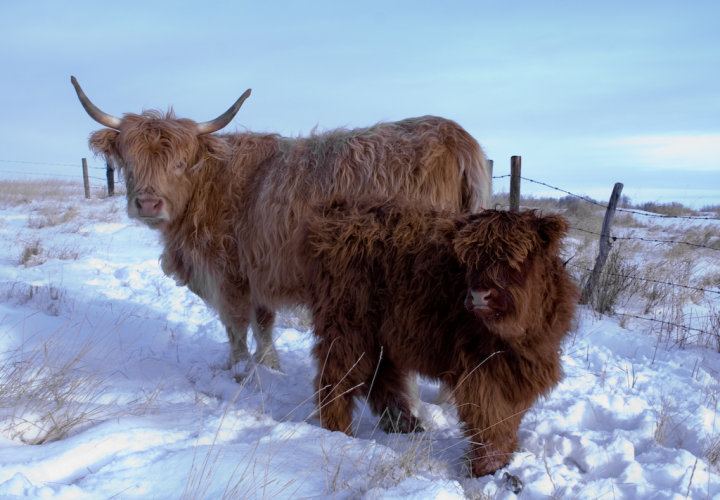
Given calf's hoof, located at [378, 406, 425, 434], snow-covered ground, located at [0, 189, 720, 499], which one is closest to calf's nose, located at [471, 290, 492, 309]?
snow-covered ground, located at [0, 189, 720, 499]

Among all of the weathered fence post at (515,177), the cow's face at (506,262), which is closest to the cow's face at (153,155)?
the cow's face at (506,262)

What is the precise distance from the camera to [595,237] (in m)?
11.6

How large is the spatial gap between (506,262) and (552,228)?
0.90ft

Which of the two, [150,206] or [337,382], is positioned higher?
[150,206]

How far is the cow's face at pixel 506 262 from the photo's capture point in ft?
7.58

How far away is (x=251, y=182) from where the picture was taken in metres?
4.42

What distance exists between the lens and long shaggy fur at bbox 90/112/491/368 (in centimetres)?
389

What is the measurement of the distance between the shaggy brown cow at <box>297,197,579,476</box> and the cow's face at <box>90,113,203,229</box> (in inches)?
66.6

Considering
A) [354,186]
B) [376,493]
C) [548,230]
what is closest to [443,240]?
[548,230]

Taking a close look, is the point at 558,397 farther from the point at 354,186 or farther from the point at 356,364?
the point at 354,186

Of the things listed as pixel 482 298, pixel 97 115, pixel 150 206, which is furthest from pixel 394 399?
pixel 97 115

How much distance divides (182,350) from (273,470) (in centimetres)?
320

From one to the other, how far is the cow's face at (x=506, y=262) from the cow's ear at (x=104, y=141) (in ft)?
11.8

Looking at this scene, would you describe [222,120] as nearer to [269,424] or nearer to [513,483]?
[269,424]
